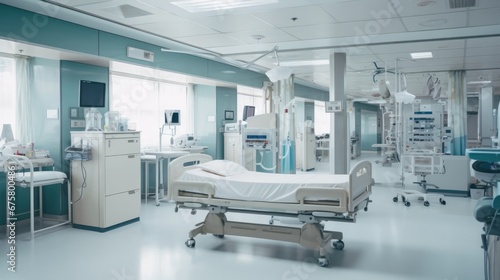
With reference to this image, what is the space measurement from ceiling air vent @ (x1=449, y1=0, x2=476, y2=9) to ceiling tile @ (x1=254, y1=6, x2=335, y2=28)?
1265mm

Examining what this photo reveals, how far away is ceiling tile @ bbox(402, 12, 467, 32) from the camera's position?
177 inches

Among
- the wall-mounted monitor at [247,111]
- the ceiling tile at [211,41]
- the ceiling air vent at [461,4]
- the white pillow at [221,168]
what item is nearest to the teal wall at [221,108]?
the wall-mounted monitor at [247,111]

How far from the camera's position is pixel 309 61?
7.52 meters

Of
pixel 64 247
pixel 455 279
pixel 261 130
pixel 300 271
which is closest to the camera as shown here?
pixel 455 279

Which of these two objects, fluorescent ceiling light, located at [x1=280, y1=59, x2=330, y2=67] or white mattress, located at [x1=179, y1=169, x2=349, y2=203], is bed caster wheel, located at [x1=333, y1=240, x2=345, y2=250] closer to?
white mattress, located at [x1=179, y1=169, x2=349, y2=203]

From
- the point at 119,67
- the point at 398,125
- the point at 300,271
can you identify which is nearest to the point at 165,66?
the point at 119,67

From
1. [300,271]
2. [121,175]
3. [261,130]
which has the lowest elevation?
[300,271]

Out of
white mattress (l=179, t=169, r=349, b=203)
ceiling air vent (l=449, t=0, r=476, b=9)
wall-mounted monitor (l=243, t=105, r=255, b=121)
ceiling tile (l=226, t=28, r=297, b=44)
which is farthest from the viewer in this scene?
wall-mounted monitor (l=243, t=105, r=255, b=121)

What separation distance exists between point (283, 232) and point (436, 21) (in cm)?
313

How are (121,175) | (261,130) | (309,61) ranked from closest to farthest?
1. (121,175)
2. (261,130)
3. (309,61)

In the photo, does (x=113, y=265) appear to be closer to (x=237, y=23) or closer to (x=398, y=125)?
(x=237, y=23)

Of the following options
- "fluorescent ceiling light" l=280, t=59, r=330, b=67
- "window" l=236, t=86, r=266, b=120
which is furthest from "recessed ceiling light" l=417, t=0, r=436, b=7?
"window" l=236, t=86, r=266, b=120

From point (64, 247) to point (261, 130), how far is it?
290cm

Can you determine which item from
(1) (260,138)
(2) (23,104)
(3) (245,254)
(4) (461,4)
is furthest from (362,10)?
(2) (23,104)
